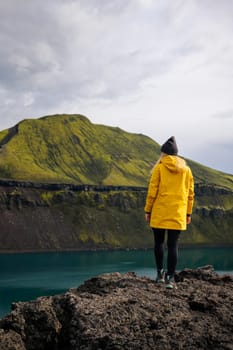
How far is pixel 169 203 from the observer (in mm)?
8172

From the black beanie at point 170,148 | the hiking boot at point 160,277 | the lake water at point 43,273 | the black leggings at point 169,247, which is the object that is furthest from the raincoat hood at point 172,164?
the lake water at point 43,273

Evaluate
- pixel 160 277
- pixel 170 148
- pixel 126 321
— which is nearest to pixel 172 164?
pixel 170 148

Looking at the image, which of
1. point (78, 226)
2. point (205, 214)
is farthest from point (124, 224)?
point (205, 214)

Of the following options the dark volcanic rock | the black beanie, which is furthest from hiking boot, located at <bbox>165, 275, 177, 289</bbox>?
the black beanie

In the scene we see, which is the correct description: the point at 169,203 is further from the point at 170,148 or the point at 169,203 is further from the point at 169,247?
the point at 170,148

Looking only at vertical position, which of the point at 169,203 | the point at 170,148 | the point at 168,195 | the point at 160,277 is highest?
the point at 170,148

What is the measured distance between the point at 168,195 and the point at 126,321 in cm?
297

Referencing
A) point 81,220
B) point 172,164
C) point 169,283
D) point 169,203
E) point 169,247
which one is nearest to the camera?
point 169,283

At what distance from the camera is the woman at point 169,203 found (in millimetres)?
8133

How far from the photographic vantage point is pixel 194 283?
26.1 feet

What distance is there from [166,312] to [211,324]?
0.65 m

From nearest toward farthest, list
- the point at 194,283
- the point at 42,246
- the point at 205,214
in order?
the point at 194,283, the point at 42,246, the point at 205,214

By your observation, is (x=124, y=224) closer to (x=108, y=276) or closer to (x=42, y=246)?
(x=42, y=246)

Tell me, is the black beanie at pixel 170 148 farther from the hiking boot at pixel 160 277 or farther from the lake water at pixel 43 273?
the lake water at pixel 43 273
